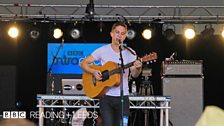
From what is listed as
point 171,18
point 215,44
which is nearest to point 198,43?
point 215,44

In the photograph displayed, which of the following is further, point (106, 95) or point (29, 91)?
point (29, 91)

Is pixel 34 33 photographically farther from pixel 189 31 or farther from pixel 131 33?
pixel 189 31

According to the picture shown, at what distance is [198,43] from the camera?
8211mm

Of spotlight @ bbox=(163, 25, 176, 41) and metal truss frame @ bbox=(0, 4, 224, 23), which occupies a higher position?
metal truss frame @ bbox=(0, 4, 224, 23)

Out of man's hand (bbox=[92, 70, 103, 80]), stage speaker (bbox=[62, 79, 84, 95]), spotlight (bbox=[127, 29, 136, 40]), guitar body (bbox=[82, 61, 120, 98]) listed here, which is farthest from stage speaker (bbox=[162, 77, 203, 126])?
man's hand (bbox=[92, 70, 103, 80])

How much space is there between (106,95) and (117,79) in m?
0.24

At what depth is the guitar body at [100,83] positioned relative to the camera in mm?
3656

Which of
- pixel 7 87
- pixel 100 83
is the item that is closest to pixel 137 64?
pixel 100 83

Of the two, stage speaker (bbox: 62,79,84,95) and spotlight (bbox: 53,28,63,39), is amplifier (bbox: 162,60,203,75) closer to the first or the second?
stage speaker (bbox: 62,79,84,95)

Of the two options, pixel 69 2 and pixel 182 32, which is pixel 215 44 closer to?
pixel 182 32

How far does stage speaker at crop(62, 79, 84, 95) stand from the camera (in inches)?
250

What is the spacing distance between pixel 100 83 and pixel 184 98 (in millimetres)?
3576

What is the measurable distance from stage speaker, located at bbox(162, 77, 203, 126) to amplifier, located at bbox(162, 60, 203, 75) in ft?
0.36

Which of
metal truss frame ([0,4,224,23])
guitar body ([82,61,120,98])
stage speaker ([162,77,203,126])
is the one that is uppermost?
metal truss frame ([0,4,224,23])
